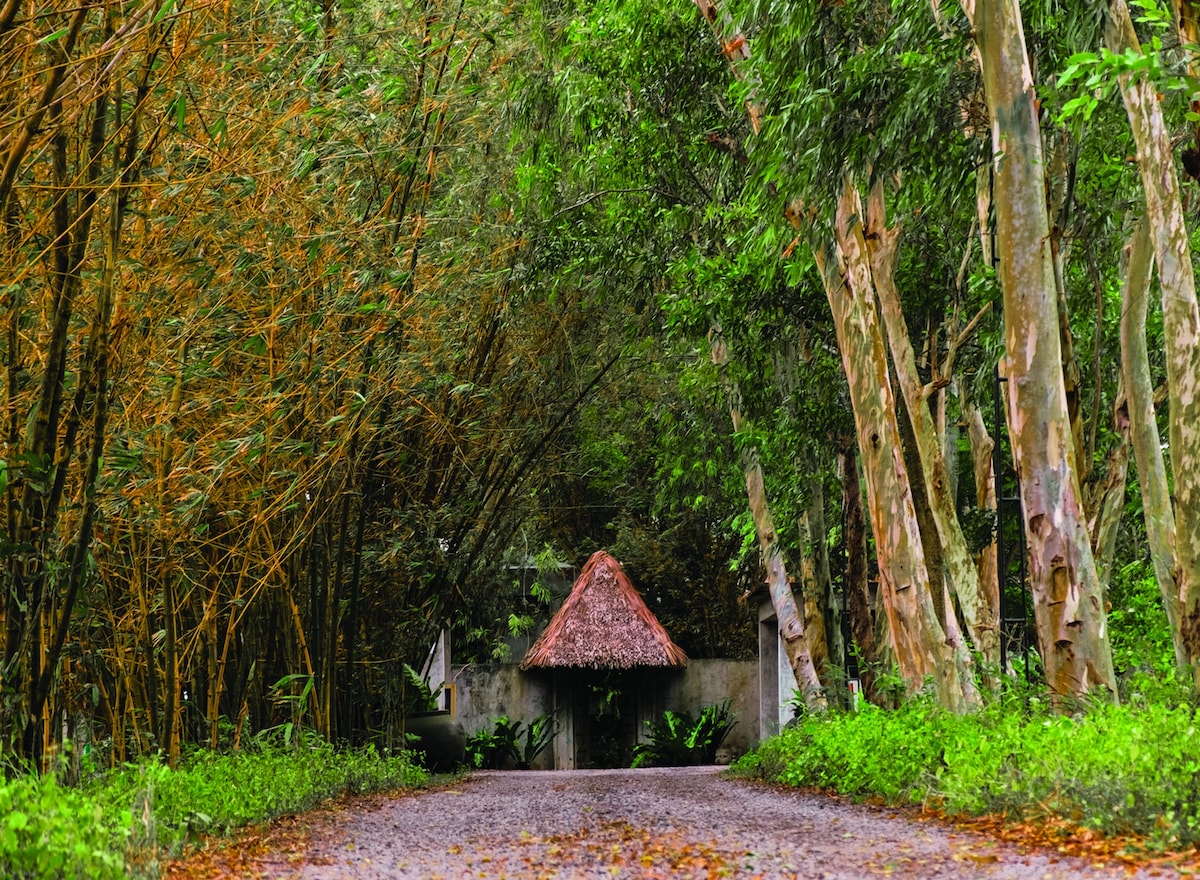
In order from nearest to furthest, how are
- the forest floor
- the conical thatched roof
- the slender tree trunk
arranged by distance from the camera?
the forest floor → the slender tree trunk → the conical thatched roof

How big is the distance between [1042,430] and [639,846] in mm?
2959

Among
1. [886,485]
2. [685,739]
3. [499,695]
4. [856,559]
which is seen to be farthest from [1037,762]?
[499,695]

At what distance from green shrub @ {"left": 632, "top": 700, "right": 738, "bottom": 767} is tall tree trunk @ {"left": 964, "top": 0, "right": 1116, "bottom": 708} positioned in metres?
15.0

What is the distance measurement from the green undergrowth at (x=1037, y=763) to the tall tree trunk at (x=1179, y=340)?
56cm

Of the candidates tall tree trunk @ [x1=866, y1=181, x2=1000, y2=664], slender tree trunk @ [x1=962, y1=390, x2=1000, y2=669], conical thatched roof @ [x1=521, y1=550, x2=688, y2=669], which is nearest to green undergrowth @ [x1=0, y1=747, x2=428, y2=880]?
tall tree trunk @ [x1=866, y1=181, x2=1000, y2=664]

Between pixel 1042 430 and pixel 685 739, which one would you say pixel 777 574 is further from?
pixel 685 739

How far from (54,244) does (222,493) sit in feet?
10.6

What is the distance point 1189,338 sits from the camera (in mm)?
6430

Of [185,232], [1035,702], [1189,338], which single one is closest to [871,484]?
[1035,702]

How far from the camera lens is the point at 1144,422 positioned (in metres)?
8.19

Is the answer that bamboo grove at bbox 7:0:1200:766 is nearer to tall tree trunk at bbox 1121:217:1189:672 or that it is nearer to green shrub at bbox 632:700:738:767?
tall tree trunk at bbox 1121:217:1189:672

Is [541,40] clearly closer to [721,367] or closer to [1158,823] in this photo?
[721,367]

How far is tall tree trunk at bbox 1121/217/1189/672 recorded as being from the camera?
784 centimetres

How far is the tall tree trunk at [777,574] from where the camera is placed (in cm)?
1337
